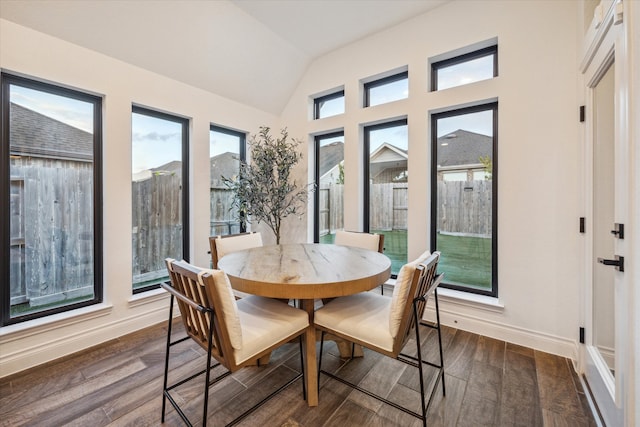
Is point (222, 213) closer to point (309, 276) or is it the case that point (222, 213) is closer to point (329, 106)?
point (329, 106)

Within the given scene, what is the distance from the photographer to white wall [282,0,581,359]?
2.12 meters

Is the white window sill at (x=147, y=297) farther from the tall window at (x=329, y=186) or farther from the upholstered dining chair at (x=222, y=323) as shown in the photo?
the tall window at (x=329, y=186)

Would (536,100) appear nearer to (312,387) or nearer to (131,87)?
(312,387)

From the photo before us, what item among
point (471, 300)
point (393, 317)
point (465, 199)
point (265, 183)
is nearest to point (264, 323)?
point (393, 317)

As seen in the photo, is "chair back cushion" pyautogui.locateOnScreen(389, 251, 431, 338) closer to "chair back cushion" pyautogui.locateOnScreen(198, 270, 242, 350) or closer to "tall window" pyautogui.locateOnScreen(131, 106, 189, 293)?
"chair back cushion" pyautogui.locateOnScreen(198, 270, 242, 350)

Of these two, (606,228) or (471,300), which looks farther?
(471,300)

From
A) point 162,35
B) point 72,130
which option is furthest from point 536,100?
point 72,130

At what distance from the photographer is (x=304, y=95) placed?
378 centimetres

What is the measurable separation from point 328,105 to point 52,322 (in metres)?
3.68

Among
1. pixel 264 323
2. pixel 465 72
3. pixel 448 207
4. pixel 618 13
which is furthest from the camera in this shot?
pixel 448 207

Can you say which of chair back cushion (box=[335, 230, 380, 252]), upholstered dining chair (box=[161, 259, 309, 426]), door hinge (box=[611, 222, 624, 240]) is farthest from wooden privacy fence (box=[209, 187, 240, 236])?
door hinge (box=[611, 222, 624, 240])

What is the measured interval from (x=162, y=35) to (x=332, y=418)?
11.1ft

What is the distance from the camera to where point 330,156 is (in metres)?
3.78

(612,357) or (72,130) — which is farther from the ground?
(72,130)
